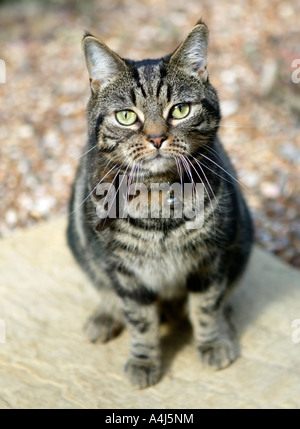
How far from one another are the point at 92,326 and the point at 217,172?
0.94 m

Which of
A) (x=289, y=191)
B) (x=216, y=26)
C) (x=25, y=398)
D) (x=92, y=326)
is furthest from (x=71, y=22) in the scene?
(x=25, y=398)

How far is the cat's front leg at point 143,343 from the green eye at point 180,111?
2.53 feet

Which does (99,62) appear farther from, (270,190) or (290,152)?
(290,152)

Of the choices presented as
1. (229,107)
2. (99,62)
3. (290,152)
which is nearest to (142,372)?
(99,62)

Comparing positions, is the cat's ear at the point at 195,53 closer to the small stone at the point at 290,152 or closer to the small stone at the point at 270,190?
the small stone at the point at 270,190

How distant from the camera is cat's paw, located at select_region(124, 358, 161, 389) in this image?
215 centimetres

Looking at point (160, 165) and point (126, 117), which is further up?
point (126, 117)

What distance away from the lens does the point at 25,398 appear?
2.03 m

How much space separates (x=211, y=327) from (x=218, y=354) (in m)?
0.12

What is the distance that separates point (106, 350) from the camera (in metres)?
2.40

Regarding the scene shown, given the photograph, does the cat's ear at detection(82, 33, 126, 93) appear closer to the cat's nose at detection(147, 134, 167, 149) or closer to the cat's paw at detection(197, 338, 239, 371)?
the cat's nose at detection(147, 134, 167, 149)

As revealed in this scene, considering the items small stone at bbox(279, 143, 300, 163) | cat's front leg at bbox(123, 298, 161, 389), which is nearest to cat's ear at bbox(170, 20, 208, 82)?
cat's front leg at bbox(123, 298, 161, 389)

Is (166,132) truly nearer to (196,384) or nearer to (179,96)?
(179,96)

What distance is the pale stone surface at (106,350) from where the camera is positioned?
204cm
